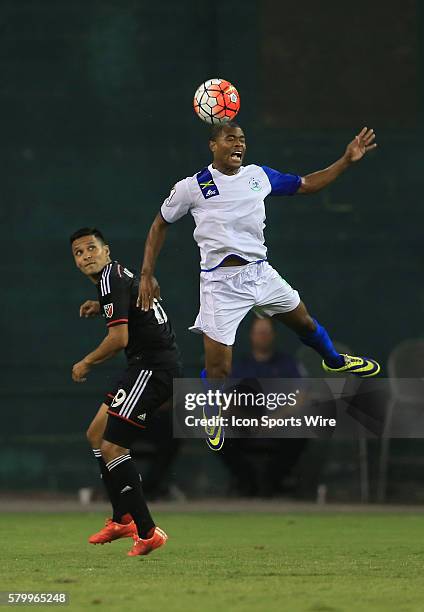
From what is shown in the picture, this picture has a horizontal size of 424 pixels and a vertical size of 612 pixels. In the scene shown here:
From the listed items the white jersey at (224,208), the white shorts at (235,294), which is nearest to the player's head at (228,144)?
the white jersey at (224,208)

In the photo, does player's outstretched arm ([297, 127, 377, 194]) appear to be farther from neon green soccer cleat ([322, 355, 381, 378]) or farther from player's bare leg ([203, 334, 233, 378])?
neon green soccer cleat ([322, 355, 381, 378])

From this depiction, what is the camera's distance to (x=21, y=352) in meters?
15.3

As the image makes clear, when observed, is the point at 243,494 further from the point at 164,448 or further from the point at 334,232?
the point at 334,232

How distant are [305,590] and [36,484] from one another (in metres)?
7.73

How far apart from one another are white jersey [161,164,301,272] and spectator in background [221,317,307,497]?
12.5 feet

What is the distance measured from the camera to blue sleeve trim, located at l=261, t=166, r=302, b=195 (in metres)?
10.6

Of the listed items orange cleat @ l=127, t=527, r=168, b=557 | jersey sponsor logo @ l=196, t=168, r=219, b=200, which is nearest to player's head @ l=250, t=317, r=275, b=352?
jersey sponsor logo @ l=196, t=168, r=219, b=200

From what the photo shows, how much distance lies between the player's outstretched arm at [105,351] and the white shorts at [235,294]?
1.32 metres

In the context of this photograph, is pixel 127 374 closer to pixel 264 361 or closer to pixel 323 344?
pixel 323 344

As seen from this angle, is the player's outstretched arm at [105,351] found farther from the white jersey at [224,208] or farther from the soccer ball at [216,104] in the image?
the soccer ball at [216,104]

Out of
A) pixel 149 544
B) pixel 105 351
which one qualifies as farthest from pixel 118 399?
pixel 149 544

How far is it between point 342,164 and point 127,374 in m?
2.30

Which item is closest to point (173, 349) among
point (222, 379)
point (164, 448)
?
point (222, 379)

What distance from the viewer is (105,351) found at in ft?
Result: 30.7
